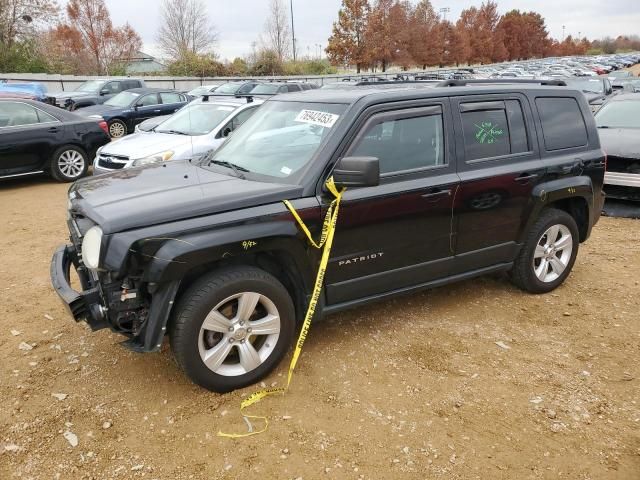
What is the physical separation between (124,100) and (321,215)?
14151mm

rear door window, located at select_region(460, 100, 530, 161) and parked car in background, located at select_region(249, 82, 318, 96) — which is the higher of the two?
parked car in background, located at select_region(249, 82, 318, 96)

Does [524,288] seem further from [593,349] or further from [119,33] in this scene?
[119,33]

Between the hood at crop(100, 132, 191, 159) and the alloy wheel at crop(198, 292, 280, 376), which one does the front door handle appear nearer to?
the alloy wheel at crop(198, 292, 280, 376)

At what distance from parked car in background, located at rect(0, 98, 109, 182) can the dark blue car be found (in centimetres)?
500

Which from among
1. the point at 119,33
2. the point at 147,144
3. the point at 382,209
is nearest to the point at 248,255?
the point at 382,209

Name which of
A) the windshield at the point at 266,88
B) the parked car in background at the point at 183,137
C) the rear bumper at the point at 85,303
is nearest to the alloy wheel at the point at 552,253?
the rear bumper at the point at 85,303

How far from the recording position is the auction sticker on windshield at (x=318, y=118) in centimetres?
357

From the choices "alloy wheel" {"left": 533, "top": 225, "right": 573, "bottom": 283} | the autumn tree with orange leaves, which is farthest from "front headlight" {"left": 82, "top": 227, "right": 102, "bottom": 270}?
the autumn tree with orange leaves

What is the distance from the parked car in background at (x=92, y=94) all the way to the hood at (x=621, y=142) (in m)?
15.5

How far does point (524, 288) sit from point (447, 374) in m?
1.66

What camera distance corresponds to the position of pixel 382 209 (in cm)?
355

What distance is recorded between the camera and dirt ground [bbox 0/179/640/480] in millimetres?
2703

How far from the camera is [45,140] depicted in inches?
353

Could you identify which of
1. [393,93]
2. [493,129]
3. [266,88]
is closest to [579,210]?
[493,129]
